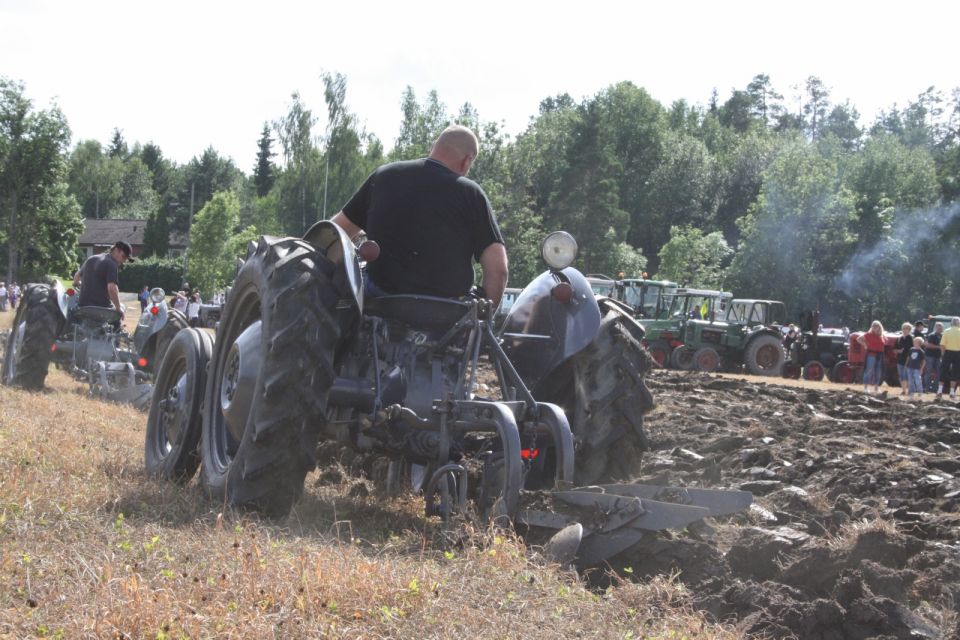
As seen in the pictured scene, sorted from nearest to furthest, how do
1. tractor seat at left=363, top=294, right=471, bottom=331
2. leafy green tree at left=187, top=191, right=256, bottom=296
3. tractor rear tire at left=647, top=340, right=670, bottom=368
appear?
tractor seat at left=363, top=294, right=471, bottom=331 → tractor rear tire at left=647, top=340, right=670, bottom=368 → leafy green tree at left=187, top=191, right=256, bottom=296

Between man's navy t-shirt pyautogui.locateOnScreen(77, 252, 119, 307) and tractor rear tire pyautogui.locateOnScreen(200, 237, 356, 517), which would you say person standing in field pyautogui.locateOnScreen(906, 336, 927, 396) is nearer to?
man's navy t-shirt pyautogui.locateOnScreen(77, 252, 119, 307)

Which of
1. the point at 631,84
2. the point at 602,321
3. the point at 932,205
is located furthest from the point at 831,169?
the point at 602,321

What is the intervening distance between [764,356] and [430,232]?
79.2 feet

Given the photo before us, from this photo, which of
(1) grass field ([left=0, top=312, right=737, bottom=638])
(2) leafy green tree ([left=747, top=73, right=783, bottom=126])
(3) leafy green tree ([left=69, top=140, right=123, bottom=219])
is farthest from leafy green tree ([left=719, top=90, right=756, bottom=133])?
(1) grass field ([left=0, top=312, right=737, bottom=638])

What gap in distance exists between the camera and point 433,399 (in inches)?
193

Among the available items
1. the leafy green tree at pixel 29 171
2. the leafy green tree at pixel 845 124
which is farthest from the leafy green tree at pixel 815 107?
the leafy green tree at pixel 29 171

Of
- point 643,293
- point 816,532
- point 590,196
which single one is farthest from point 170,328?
point 590,196

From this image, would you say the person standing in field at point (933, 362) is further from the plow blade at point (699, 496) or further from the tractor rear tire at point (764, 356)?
the plow blade at point (699, 496)

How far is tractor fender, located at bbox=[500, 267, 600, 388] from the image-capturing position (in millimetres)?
5469

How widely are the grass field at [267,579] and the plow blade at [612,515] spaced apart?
7.9 inches

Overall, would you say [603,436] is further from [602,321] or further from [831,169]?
[831,169]

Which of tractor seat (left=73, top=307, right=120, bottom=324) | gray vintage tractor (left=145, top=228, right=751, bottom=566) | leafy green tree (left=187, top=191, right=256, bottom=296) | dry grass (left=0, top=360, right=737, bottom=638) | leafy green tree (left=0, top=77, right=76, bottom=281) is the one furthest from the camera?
leafy green tree (left=187, top=191, right=256, bottom=296)

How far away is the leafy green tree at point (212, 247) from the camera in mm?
60125

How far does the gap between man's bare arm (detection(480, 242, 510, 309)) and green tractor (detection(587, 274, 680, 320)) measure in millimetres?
26251
